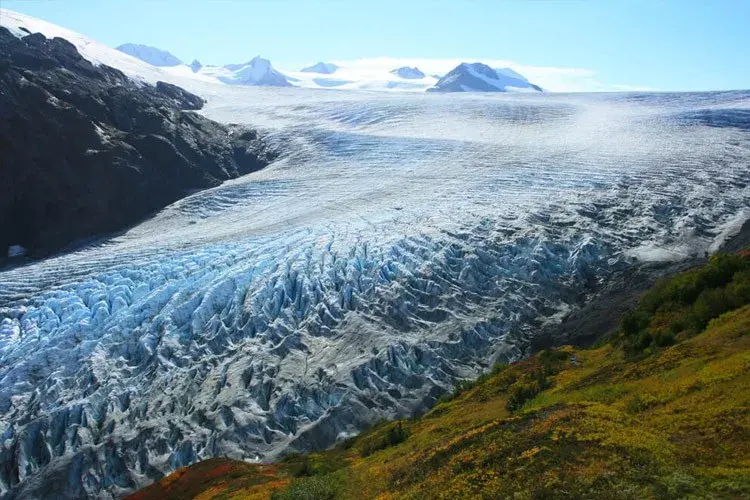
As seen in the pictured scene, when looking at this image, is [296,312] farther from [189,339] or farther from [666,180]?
[666,180]

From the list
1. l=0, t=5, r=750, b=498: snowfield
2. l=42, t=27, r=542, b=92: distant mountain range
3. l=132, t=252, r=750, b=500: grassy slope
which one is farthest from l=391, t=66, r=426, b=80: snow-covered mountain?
l=132, t=252, r=750, b=500: grassy slope

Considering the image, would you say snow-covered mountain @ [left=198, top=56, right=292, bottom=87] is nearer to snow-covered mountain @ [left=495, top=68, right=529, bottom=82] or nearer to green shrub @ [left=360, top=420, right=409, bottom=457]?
snow-covered mountain @ [left=495, top=68, right=529, bottom=82]

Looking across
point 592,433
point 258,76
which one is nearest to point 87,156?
point 592,433

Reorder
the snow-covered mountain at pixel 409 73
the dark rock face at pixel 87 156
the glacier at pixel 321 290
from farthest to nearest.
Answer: the snow-covered mountain at pixel 409 73 → the dark rock face at pixel 87 156 → the glacier at pixel 321 290

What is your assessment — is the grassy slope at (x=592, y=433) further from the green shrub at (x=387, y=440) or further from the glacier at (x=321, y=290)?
the glacier at (x=321, y=290)

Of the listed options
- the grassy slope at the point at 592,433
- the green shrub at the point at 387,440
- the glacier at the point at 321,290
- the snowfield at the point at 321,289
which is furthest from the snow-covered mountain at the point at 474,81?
the green shrub at the point at 387,440

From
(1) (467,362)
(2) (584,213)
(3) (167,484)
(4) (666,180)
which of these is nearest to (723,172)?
(4) (666,180)
